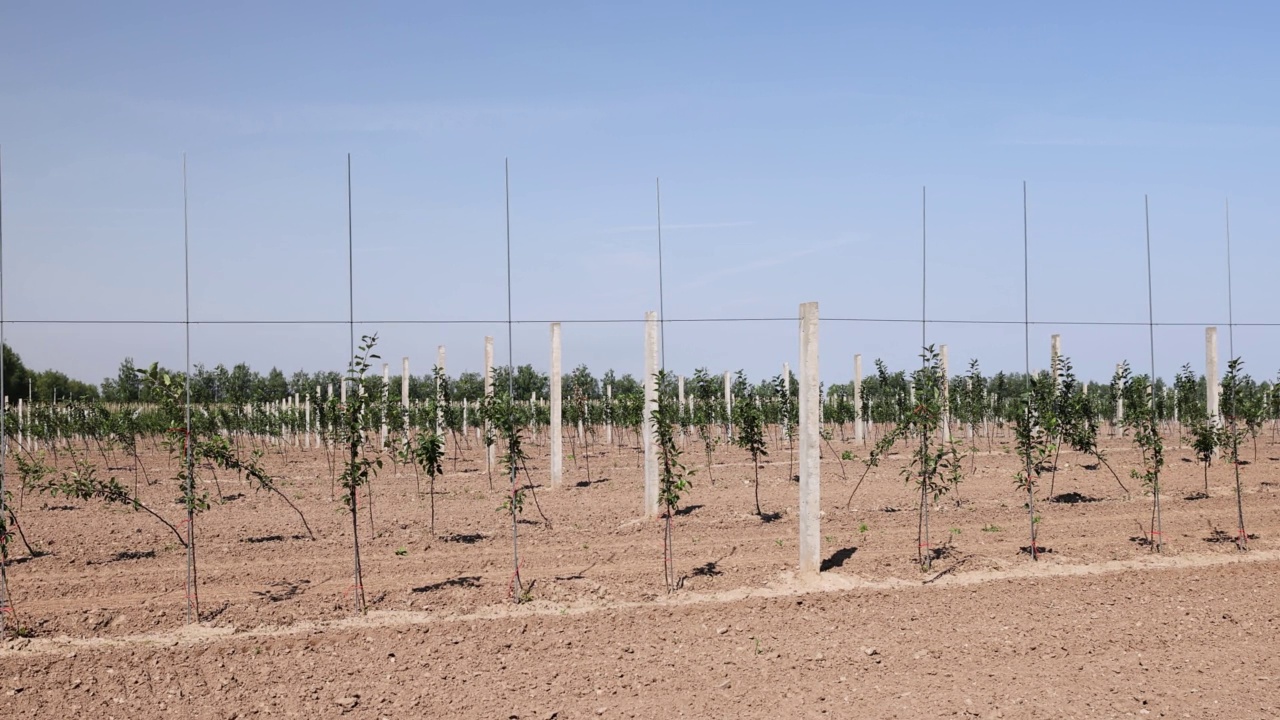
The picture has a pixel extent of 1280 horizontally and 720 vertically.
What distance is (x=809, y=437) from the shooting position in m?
10.9

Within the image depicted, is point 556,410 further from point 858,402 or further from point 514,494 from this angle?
point 858,402

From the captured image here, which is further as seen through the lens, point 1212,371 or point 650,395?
point 1212,371

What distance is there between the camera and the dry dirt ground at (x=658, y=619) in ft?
23.9

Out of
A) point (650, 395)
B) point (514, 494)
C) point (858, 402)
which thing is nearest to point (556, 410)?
point (650, 395)

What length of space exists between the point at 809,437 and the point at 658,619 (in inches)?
119

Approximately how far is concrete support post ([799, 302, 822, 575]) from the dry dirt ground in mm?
364

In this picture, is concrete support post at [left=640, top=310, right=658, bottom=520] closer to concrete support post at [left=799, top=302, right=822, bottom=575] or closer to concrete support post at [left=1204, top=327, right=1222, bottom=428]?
concrete support post at [left=799, top=302, right=822, bottom=575]

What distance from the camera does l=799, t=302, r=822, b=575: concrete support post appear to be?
35.7 feet

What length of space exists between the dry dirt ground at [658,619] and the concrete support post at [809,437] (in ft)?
1.19

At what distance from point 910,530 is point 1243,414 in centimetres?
1618

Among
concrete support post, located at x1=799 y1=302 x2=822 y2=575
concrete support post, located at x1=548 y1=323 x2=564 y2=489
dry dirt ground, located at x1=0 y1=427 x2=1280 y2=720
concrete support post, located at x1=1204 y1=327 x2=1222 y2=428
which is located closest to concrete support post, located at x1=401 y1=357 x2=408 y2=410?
concrete support post, located at x1=548 y1=323 x2=564 y2=489

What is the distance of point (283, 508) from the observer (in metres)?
17.7

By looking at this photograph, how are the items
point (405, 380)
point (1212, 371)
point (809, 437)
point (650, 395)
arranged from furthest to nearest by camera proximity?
point (405, 380) < point (1212, 371) < point (650, 395) < point (809, 437)

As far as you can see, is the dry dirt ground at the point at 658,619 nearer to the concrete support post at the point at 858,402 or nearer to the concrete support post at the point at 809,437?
the concrete support post at the point at 809,437
